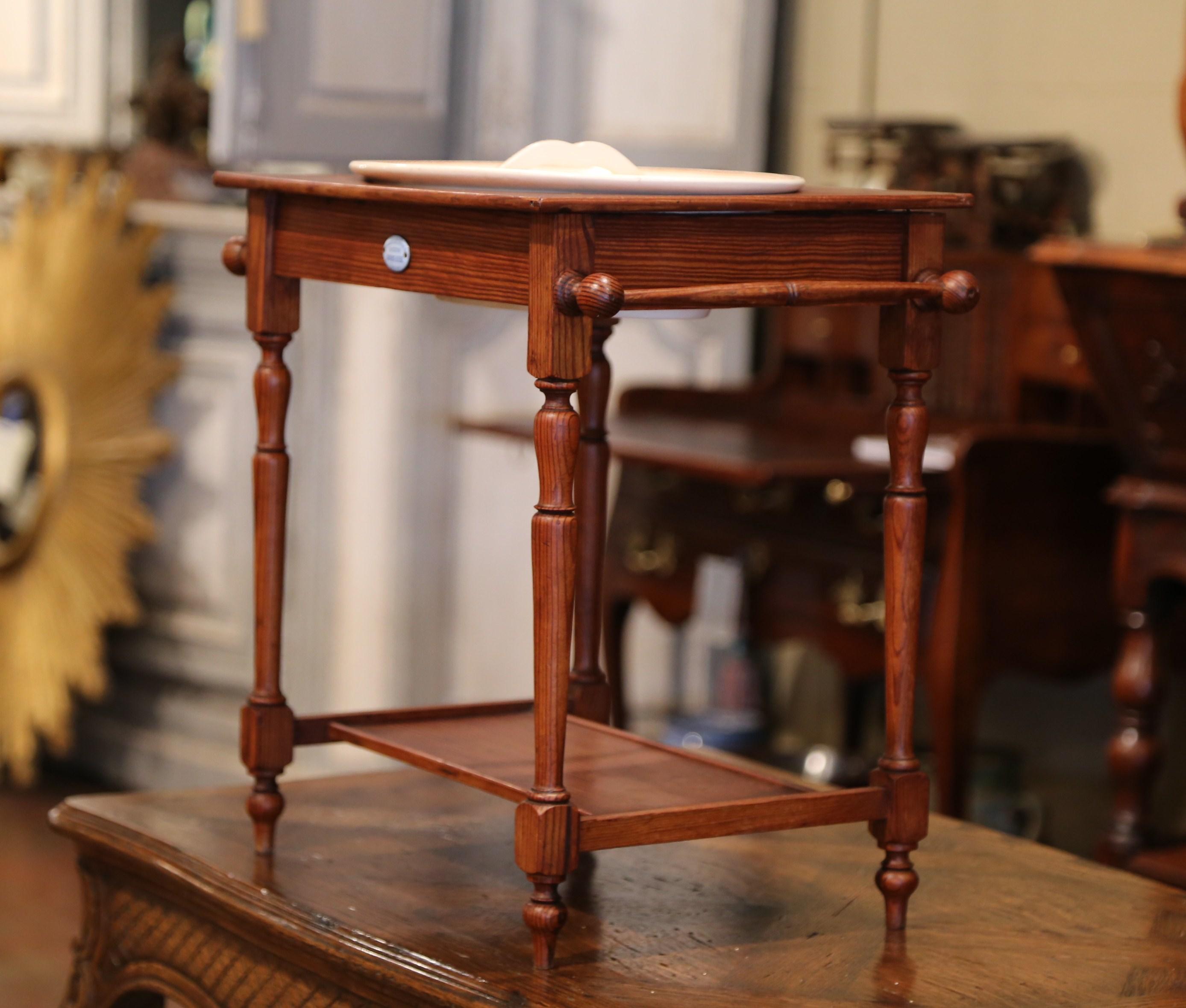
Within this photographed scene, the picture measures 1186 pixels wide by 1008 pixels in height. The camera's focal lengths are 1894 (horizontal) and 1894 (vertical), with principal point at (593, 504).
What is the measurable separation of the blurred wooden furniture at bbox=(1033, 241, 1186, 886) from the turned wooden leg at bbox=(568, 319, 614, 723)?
92 centimetres

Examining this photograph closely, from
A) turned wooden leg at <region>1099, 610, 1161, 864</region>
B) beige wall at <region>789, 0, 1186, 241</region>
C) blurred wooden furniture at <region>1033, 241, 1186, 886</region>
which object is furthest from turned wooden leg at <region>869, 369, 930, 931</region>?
beige wall at <region>789, 0, 1186, 241</region>

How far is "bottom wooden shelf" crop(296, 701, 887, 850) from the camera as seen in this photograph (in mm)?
1711

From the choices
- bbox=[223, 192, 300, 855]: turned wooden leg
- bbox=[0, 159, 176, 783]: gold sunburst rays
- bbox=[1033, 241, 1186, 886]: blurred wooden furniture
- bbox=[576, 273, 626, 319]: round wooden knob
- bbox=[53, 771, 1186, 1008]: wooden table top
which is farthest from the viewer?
bbox=[0, 159, 176, 783]: gold sunburst rays

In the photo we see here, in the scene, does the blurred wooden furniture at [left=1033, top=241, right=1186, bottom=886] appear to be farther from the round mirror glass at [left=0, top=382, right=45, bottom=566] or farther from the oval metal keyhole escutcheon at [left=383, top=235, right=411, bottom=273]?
the round mirror glass at [left=0, top=382, right=45, bottom=566]

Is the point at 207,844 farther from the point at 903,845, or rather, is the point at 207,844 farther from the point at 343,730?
the point at 903,845

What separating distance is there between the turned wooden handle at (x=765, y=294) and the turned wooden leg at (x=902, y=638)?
0.08m

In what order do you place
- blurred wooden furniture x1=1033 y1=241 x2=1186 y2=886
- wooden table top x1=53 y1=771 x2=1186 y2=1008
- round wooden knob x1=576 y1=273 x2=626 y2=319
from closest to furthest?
round wooden knob x1=576 y1=273 x2=626 y2=319, wooden table top x1=53 y1=771 x2=1186 y2=1008, blurred wooden furniture x1=1033 y1=241 x2=1186 y2=886

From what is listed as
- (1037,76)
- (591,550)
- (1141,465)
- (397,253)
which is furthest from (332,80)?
(397,253)

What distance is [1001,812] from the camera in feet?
12.8

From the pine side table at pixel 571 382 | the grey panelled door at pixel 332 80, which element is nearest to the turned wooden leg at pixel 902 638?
the pine side table at pixel 571 382

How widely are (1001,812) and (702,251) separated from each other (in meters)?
2.51

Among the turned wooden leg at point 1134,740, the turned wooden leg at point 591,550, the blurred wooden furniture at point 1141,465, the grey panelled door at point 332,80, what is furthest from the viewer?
the grey panelled door at point 332,80

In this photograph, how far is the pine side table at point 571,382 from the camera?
5.28ft

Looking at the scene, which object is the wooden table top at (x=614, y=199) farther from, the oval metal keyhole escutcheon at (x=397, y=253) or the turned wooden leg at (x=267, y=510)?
the turned wooden leg at (x=267, y=510)
